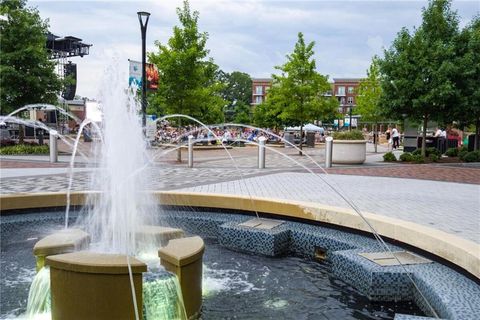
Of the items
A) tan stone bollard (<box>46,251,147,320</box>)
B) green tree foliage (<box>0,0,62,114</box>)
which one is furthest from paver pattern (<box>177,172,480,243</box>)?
green tree foliage (<box>0,0,62,114</box>)

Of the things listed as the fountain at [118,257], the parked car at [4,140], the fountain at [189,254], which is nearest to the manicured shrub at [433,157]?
the fountain at [189,254]

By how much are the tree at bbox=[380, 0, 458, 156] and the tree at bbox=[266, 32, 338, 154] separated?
550cm

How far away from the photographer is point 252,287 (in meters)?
5.38

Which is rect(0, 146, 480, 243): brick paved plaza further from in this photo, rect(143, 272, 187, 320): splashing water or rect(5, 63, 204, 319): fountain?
rect(143, 272, 187, 320): splashing water

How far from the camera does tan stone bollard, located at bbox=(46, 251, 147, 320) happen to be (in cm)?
354

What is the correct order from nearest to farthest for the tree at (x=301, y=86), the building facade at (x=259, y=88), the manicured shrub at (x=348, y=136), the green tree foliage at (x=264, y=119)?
the manicured shrub at (x=348, y=136) → the tree at (x=301, y=86) → the green tree foliage at (x=264, y=119) → the building facade at (x=259, y=88)

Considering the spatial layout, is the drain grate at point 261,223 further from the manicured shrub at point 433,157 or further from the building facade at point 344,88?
the building facade at point 344,88

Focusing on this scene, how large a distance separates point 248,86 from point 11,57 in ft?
342

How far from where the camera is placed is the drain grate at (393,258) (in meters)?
5.26

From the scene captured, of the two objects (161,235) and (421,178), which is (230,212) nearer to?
(161,235)

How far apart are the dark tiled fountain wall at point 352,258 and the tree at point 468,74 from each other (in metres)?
16.0

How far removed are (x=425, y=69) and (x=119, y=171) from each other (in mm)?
18377

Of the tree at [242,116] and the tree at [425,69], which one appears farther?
the tree at [242,116]

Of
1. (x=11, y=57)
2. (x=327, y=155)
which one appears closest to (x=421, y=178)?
(x=327, y=155)
